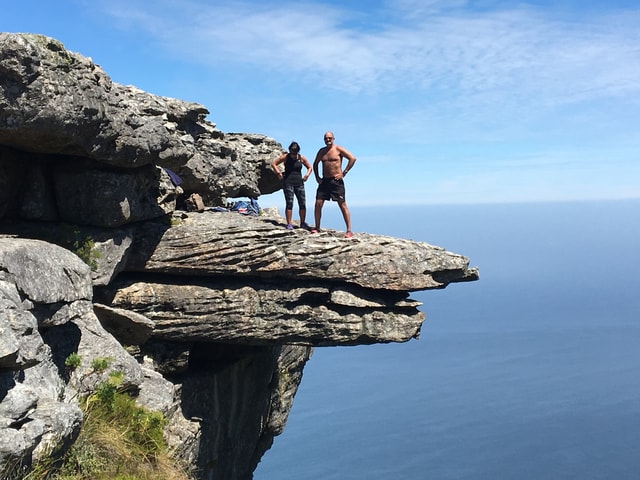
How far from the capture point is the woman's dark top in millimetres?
22219

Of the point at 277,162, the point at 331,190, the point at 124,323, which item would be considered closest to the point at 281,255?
the point at 331,190

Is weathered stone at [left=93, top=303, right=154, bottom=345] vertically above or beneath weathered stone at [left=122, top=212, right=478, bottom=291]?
beneath

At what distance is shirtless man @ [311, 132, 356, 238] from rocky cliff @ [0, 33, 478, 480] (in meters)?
1.35

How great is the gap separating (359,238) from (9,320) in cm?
1348

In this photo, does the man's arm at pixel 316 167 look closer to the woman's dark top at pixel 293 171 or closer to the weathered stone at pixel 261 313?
the woman's dark top at pixel 293 171

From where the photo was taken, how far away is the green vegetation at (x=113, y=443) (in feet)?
35.9

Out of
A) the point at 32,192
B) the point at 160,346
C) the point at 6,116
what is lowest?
the point at 160,346

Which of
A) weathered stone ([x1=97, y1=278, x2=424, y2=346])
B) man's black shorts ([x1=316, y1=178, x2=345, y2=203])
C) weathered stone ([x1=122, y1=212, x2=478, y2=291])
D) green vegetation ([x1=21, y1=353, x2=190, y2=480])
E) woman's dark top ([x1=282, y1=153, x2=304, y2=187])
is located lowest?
green vegetation ([x1=21, y1=353, x2=190, y2=480])

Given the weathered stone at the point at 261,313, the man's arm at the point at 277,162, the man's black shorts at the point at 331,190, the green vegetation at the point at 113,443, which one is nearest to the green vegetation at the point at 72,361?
the green vegetation at the point at 113,443

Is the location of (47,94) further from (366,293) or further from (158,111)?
(366,293)

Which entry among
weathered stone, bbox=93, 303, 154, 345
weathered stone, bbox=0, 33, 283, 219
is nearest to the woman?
weathered stone, bbox=0, 33, 283, 219

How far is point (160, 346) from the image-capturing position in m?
20.5

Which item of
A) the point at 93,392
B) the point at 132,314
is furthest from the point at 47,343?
the point at 132,314

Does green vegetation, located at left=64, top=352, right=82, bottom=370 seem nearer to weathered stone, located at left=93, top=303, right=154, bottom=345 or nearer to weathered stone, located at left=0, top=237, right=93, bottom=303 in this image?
weathered stone, located at left=0, top=237, right=93, bottom=303
